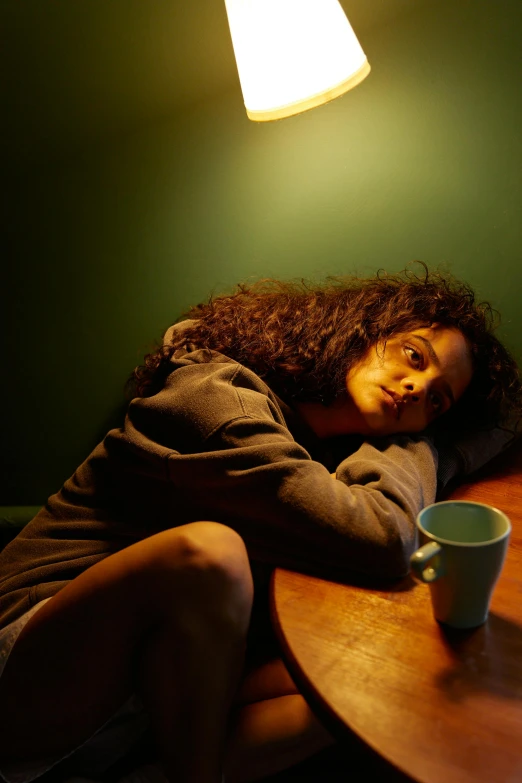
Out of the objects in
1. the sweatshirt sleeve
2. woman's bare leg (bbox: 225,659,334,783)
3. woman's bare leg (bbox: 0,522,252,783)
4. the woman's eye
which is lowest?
woman's bare leg (bbox: 225,659,334,783)

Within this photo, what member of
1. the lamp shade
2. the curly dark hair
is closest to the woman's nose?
the curly dark hair

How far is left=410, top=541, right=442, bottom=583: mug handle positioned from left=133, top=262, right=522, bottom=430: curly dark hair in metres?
0.47

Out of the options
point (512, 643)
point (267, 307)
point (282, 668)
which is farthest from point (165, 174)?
point (512, 643)

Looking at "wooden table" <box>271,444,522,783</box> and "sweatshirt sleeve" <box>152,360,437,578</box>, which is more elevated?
"sweatshirt sleeve" <box>152,360,437,578</box>

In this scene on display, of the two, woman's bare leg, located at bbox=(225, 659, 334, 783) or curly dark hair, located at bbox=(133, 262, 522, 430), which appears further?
curly dark hair, located at bbox=(133, 262, 522, 430)

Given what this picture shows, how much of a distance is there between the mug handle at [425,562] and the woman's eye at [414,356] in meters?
0.44

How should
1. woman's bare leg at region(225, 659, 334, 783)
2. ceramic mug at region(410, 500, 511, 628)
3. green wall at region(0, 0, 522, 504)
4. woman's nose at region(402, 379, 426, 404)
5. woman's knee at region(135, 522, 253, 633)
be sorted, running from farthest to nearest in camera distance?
1. green wall at region(0, 0, 522, 504)
2. woman's nose at region(402, 379, 426, 404)
3. woman's bare leg at region(225, 659, 334, 783)
4. woman's knee at region(135, 522, 253, 633)
5. ceramic mug at region(410, 500, 511, 628)

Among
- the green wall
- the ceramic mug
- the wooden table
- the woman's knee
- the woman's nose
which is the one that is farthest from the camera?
the green wall

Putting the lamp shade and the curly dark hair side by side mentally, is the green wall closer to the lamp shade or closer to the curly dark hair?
the curly dark hair

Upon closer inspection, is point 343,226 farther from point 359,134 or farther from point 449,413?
point 449,413

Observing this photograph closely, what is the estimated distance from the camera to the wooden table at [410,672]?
0.51 m

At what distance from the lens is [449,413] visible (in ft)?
3.72

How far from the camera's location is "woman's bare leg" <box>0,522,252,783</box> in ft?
2.46

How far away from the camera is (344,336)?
1.08 m
